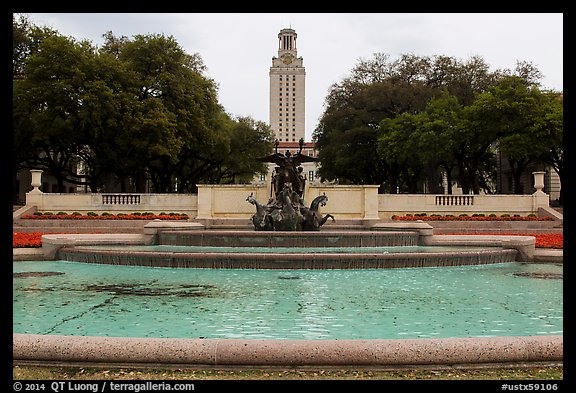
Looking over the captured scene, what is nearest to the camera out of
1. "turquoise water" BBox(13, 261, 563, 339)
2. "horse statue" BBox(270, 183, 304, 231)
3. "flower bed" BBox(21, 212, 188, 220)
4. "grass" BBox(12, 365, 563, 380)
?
"grass" BBox(12, 365, 563, 380)

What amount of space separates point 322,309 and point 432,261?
6855 millimetres

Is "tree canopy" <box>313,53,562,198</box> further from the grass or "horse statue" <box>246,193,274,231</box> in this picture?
the grass

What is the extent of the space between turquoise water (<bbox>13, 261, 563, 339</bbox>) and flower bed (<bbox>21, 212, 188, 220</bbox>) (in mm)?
18031

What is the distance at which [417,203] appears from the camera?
36812mm

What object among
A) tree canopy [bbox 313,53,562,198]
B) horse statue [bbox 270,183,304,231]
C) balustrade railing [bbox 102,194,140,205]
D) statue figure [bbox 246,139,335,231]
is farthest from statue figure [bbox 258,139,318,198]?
tree canopy [bbox 313,53,562,198]

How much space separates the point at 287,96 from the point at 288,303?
476ft

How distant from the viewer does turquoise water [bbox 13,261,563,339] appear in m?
7.88

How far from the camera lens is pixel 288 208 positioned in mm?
23703

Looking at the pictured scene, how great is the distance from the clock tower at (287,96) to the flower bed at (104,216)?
116400mm

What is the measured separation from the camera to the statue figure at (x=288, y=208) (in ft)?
77.7

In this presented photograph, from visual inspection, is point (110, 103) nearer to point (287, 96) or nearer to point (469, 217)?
point (469, 217)

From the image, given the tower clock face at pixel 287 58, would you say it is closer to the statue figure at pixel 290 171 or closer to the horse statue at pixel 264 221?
the statue figure at pixel 290 171

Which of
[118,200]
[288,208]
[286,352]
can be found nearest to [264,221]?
[288,208]
